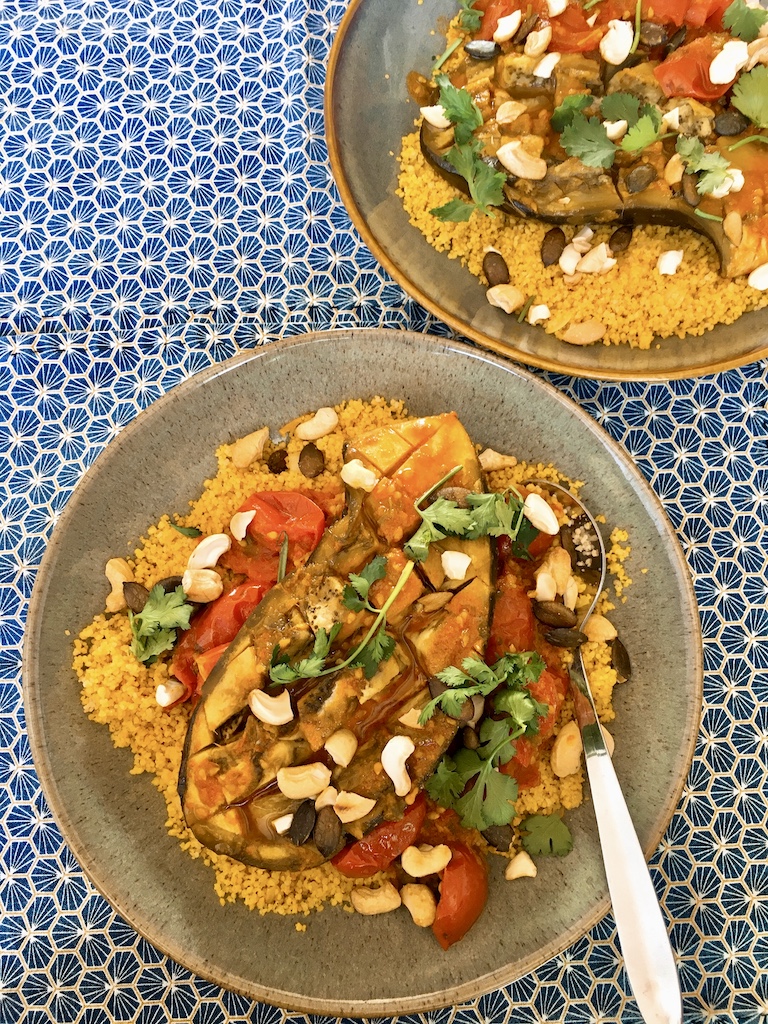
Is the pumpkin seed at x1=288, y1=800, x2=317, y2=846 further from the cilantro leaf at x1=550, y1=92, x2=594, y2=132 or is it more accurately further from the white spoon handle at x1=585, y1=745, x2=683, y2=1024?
the cilantro leaf at x1=550, y1=92, x2=594, y2=132

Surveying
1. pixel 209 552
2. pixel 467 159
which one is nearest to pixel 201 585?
pixel 209 552

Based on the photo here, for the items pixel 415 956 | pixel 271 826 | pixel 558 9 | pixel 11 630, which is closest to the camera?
pixel 271 826

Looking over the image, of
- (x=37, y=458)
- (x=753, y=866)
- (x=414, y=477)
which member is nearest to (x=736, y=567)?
(x=753, y=866)

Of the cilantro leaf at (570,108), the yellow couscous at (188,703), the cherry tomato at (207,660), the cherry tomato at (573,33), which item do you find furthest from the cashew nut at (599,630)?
the cherry tomato at (573,33)

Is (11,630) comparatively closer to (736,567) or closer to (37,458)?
(37,458)

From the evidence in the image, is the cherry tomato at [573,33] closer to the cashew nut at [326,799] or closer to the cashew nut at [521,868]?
the cashew nut at [326,799]
